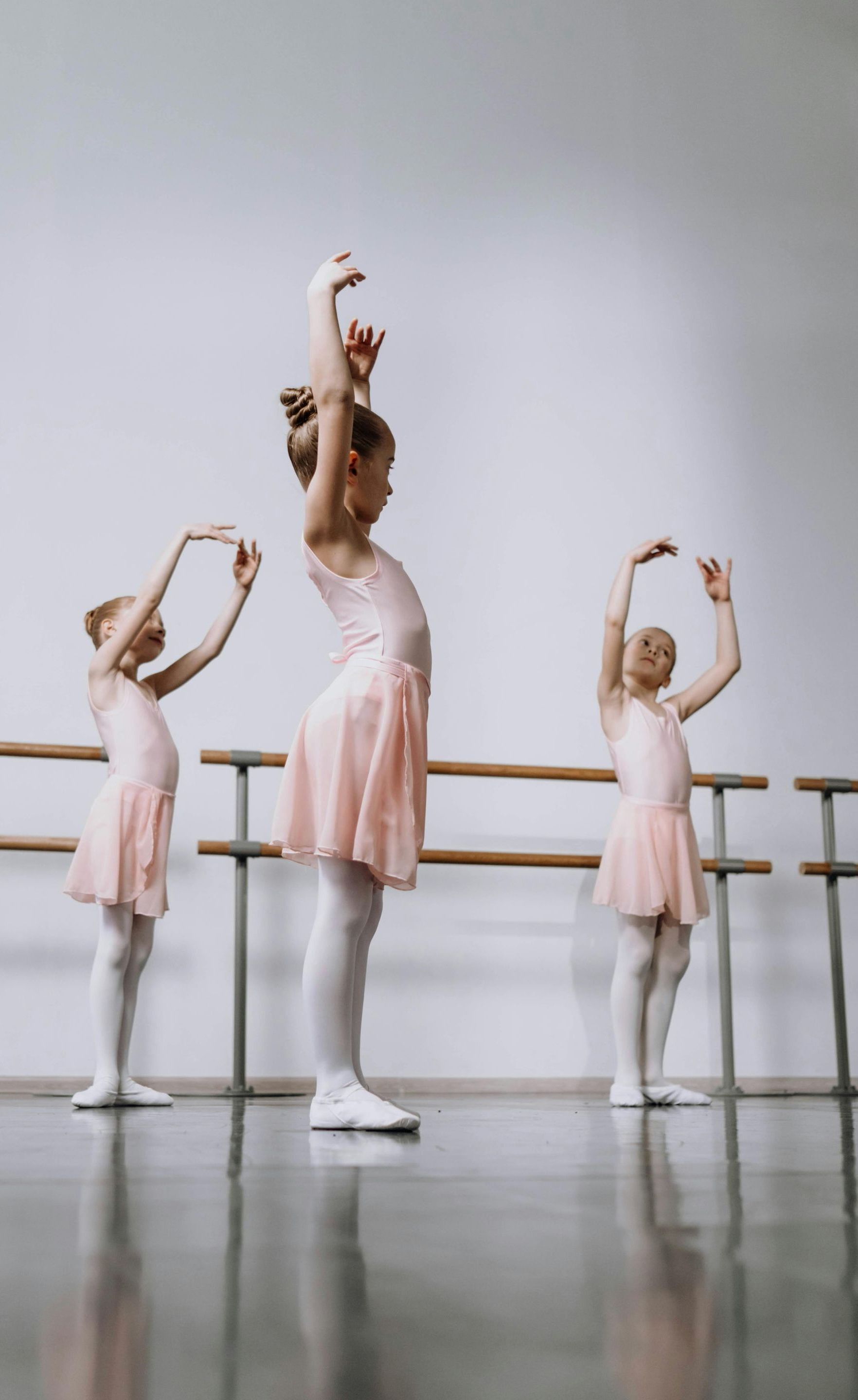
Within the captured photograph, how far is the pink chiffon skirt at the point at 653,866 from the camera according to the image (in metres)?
2.14

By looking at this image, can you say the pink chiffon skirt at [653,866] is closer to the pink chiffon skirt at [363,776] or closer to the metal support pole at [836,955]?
the metal support pole at [836,955]

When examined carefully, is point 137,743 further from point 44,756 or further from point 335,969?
point 335,969

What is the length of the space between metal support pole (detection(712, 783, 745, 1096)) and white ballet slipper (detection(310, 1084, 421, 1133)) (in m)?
1.64

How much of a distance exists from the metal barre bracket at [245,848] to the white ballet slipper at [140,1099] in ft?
1.82

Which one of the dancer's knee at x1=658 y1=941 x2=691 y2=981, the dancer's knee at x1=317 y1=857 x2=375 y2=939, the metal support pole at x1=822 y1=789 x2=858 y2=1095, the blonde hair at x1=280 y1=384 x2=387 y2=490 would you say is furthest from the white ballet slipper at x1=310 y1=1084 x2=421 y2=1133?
the metal support pole at x1=822 y1=789 x2=858 y2=1095

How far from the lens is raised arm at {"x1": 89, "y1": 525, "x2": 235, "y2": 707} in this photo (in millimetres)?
2213

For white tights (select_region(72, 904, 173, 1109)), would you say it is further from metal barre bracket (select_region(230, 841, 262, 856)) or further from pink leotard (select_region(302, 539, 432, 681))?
pink leotard (select_region(302, 539, 432, 681))

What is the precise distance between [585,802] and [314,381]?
1.86 m

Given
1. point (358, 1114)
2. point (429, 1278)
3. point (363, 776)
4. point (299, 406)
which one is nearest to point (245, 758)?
point (299, 406)

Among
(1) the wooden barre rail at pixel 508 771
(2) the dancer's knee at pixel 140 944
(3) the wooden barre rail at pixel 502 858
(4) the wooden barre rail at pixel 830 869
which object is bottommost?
(2) the dancer's knee at pixel 140 944

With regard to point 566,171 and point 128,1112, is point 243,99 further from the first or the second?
point 128,1112

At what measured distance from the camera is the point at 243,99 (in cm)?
321

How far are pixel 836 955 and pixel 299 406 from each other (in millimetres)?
2022

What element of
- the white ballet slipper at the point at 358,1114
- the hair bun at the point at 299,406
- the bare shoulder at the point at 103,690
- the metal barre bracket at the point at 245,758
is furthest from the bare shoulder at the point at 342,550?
the metal barre bracket at the point at 245,758
